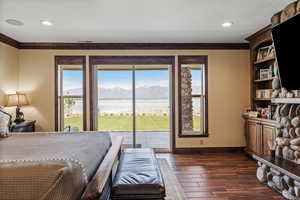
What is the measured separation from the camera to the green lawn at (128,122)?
18.1 feet

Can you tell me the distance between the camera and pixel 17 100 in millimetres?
4711

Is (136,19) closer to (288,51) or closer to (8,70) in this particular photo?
(288,51)

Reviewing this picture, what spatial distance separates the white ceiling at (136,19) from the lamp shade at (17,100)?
4.20ft

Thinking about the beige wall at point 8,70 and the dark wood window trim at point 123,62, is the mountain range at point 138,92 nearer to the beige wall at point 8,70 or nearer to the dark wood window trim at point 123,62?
the dark wood window trim at point 123,62

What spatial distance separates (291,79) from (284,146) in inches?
39.6

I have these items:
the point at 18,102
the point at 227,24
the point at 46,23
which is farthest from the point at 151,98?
the point at 18,102

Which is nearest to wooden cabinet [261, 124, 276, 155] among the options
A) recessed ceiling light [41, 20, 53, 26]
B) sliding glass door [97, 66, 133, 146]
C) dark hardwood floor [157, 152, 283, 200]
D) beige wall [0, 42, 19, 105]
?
dark hardwood floor [157, 152, 283, 200]

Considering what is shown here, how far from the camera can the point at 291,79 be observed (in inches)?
113

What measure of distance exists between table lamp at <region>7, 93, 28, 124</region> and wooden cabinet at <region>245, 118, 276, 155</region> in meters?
5.07

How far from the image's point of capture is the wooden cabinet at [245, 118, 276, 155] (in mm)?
3937

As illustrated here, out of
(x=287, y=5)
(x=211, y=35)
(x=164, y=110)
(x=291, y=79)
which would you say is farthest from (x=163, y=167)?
(x=287, y=5)

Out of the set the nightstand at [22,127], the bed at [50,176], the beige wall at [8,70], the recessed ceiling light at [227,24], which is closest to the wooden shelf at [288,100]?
the recessed ceiling light at [227,24]

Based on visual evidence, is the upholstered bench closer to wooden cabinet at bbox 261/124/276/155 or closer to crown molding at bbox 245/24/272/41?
wooden cabinet at bbox 261/124/276/155

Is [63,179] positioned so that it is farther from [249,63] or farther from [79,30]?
[249,63]
